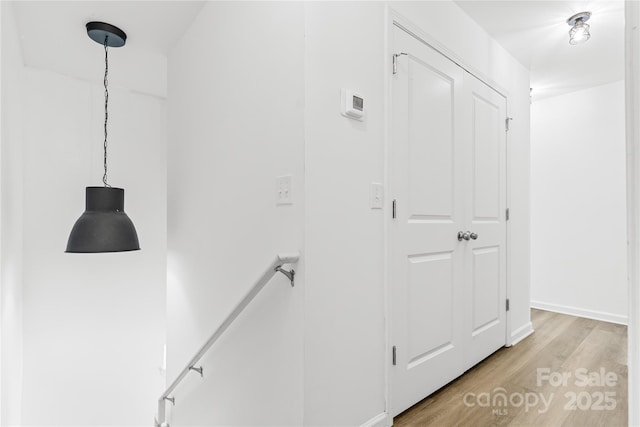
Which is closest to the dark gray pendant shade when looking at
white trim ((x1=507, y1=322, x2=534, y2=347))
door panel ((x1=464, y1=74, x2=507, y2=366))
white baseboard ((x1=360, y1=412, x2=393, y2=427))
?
white baseboard ((x1=360, y1=412, x2=393, y2=427))

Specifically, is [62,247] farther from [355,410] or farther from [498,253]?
[498,253]

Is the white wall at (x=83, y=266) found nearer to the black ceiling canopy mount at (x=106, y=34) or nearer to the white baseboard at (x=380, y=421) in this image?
the black ceiling canopy mount at (x=106, y=34)

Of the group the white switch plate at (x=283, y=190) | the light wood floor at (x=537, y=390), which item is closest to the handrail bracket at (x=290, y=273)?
the white switch plate at (x=283, y=190)

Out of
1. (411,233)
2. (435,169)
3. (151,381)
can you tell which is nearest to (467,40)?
(435,169)

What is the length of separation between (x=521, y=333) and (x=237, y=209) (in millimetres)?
2804

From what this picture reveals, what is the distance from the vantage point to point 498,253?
2.87m

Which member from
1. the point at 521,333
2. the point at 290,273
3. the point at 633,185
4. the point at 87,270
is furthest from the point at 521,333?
the point at 87,270

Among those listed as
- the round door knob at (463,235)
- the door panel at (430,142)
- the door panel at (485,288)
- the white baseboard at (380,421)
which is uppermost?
the door panel at (430,142)

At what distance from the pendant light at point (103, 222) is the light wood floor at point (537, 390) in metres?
1.91

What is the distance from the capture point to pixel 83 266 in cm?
322

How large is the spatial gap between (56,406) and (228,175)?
110 inches

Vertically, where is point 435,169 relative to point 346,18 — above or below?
below

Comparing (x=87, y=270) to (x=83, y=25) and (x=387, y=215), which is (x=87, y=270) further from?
(x=387, y=215)

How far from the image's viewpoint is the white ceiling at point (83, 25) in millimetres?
2217
